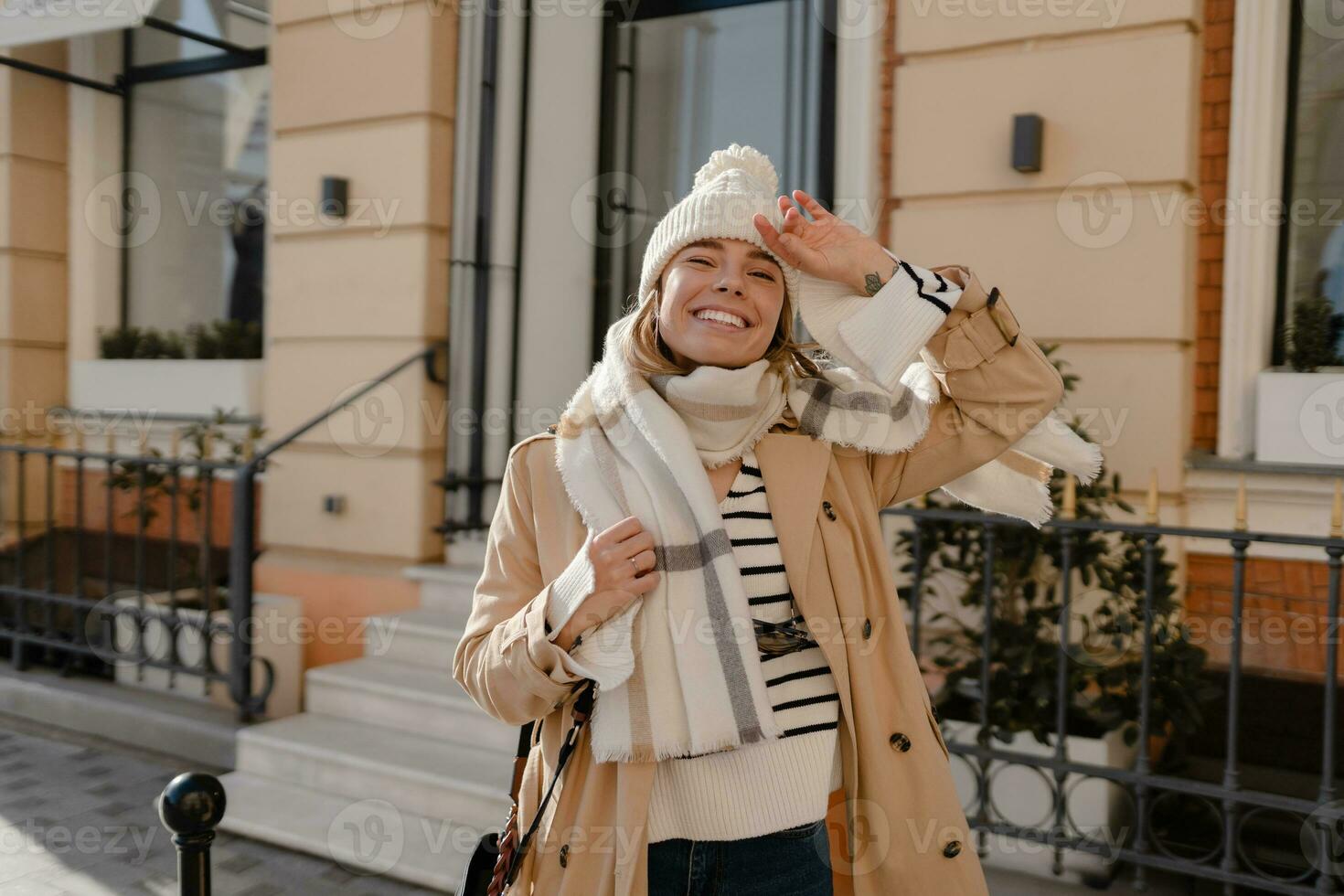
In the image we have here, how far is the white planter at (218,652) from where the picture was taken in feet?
17.1

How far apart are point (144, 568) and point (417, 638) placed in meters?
Result: 2.30

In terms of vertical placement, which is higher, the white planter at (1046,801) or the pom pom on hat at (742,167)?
the pom pom on hat at (742,167)

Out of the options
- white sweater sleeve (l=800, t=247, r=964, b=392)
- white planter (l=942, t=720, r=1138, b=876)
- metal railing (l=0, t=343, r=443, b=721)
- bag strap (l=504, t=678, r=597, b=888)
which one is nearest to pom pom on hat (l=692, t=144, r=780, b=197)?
white sweater sleeve (l=800, t=247, r=964, b=392)

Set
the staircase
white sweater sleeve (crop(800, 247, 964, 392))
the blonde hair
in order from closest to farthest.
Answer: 1. white sweater sleeve (crop(800, 247, 964, 392))
2. the blonde hair
3. the staircase

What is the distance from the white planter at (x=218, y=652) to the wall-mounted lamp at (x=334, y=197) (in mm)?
2079

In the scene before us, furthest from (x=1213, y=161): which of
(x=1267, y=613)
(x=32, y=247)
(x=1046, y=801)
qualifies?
(x=32, y=247)

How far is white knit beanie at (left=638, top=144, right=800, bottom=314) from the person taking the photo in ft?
5.99

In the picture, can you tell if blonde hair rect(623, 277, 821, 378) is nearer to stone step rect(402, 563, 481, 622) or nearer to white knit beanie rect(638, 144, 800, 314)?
white knit beanie rect(638, 144, 800, 314)

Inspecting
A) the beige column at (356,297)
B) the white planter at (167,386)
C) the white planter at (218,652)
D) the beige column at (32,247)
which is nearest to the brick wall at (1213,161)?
the beige column at (356,297)

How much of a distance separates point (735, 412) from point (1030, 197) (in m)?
3.04

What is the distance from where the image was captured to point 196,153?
7.75m

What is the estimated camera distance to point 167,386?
283 inches

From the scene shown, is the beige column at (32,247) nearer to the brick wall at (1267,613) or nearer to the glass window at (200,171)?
the glass window at (200,171)

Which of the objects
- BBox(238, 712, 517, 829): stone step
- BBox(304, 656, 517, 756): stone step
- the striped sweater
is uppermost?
the striped sweater
